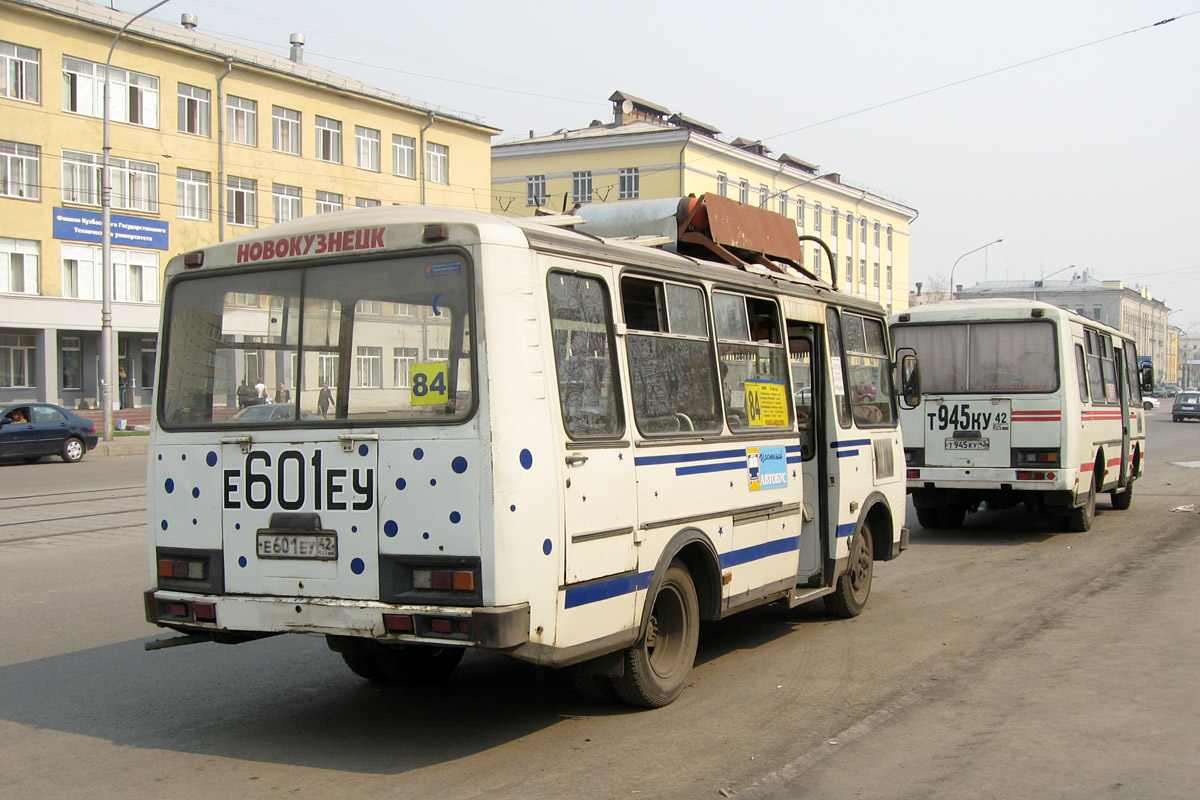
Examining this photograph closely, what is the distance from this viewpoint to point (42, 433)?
25.5 meters

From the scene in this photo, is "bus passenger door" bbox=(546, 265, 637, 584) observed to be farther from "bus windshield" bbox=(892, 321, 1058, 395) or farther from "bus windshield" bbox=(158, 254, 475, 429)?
"bus windshield" bbox=(892, 321, 1058, 395)

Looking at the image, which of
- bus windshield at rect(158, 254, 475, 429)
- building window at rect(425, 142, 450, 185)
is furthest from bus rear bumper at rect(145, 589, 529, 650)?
building window at rect(425, 142, 450, 185)

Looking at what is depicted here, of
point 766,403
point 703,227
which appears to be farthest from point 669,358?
point 703,227

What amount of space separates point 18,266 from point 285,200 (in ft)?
34.3

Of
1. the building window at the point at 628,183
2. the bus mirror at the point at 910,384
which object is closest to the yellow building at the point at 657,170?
the building window at the point at 628,183

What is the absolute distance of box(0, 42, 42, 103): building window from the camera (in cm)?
3578

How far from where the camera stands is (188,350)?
6.12 metres

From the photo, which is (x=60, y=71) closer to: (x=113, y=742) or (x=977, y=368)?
(x=977, y=368)

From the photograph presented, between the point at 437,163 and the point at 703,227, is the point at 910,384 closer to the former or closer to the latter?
the point at 703,227

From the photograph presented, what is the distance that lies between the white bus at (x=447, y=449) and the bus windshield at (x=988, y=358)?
7738 millimetres

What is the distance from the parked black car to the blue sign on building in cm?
1353

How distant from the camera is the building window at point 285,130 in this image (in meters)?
43.9

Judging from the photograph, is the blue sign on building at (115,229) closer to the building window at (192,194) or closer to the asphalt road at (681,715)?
the building window at (192,194)

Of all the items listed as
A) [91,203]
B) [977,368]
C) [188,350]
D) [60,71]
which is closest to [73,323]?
[91,203]
